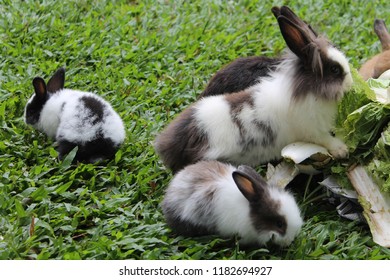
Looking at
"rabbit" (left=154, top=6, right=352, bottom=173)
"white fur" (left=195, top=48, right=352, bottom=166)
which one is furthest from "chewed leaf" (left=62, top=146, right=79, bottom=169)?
Result: "white fur" (left=195, top=48, right=352, bottom=166)

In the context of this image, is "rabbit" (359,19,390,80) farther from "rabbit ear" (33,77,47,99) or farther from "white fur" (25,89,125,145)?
"rabbit ear" (33,77,47,99)

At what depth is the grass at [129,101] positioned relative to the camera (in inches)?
167

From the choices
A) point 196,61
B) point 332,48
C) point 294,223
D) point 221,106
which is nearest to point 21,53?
point 196,61

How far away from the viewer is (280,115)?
4.77 metres

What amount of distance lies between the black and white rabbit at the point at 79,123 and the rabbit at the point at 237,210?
1100 mm

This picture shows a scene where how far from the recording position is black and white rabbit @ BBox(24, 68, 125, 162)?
16.9 feet

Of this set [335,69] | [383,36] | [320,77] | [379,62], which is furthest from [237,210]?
[383,36]

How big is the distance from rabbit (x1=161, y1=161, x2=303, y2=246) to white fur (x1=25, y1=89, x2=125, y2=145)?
1.12 m

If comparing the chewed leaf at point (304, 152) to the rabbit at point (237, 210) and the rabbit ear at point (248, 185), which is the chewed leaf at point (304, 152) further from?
the rabbit ear at point (248, 185)

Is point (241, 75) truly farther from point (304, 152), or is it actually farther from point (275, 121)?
point (304, 152)

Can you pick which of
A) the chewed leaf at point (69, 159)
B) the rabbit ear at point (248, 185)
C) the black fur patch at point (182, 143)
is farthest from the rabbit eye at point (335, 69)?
the chewed leaf at point (69, 159)

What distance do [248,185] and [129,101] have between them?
2.37 metres

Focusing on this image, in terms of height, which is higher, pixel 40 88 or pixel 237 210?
pixel 40 88

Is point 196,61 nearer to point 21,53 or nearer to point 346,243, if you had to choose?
point 21,53
